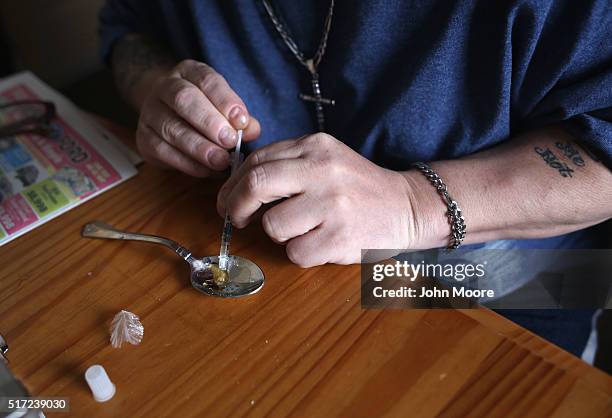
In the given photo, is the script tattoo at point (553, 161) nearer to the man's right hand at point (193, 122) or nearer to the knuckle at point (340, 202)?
the knuckle at point (340, 202)

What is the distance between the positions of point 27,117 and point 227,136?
398mm

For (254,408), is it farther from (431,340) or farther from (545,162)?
(545,162)

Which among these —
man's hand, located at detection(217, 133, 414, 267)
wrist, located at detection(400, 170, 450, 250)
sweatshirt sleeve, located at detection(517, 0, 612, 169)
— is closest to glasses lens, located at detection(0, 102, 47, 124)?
man's hand, located at detection(217, 133, 414, 267)

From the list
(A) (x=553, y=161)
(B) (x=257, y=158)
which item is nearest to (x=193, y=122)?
(B) (x=257, y=158)

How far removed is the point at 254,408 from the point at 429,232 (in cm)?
30

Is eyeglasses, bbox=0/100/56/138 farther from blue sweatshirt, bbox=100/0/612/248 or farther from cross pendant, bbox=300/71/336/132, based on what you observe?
cross pendant, bbox=300/71/336/132

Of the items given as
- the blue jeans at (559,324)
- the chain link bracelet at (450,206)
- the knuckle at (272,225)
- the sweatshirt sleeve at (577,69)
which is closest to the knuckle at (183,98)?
the knuckle at (272,225)

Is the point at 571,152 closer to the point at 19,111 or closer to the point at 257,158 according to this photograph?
the point at 257,158

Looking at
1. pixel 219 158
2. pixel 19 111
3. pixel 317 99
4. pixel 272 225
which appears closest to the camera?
pixel 272 225

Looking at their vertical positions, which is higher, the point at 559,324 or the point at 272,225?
the point at 272,225

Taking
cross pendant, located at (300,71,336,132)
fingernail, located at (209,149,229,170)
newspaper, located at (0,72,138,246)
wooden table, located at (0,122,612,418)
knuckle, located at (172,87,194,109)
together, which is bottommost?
wooden table, located at (0,122,612,418)

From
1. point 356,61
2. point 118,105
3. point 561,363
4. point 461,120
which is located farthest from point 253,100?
point 118,105

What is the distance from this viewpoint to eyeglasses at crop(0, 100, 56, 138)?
0.88m

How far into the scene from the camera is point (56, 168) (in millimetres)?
819
